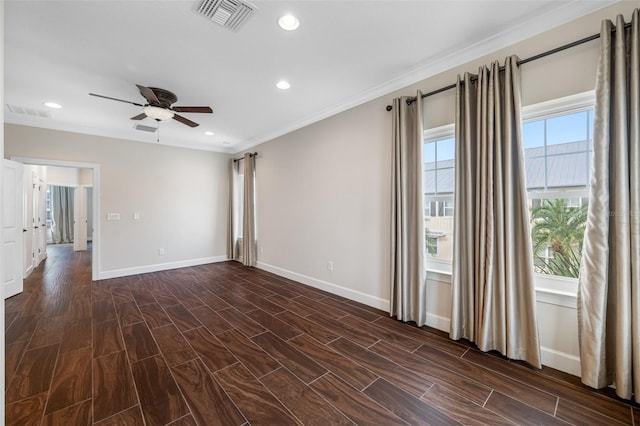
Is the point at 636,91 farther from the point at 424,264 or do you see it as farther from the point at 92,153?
the point at 92,153

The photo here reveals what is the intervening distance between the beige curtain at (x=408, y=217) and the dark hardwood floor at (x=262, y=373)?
0.28 m

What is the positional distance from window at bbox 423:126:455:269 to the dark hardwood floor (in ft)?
2.86

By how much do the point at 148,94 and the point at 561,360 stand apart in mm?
4468

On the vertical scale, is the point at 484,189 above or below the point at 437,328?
above

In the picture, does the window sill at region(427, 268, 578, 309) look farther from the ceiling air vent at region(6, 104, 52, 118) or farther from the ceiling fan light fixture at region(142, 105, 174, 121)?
the ceiling air vent at region(6, 104, 52, 118)

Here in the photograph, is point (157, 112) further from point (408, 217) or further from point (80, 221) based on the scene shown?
point (80, 221)

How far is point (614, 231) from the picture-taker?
69.3 inches

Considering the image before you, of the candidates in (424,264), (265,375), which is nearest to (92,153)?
(265,375)

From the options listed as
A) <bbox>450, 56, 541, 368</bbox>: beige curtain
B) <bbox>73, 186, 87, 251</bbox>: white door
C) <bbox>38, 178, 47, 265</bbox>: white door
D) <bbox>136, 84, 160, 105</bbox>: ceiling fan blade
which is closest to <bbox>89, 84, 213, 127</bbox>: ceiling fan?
<bbox>136, 84, 160, 105</bbox>: ceiling fan blade

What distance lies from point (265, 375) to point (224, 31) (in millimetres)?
2816

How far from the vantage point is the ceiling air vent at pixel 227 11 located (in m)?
1.91

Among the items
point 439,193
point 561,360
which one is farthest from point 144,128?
point 561,360

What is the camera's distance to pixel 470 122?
2428mm

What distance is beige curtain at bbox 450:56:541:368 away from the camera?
213 cm
